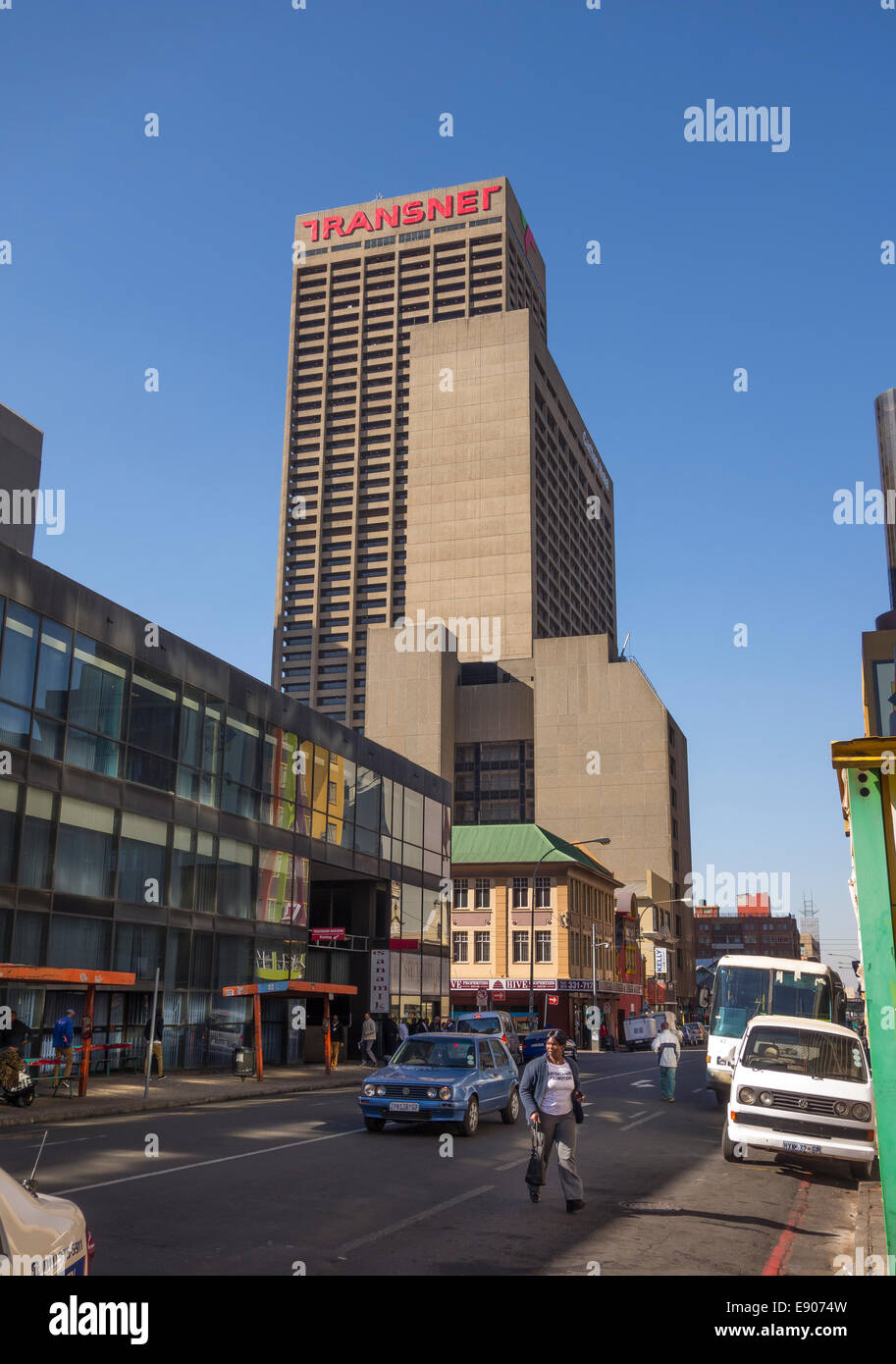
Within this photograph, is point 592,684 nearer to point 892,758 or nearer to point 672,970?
point 672,970

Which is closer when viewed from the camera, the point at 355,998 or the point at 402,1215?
the point at 402,1215

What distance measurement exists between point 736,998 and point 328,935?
52.0ft

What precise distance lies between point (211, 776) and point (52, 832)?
277 inches

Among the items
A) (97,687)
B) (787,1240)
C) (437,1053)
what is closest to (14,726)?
(97,687)

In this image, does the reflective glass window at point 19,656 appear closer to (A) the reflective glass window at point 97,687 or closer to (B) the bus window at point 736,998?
(A) the reflective glass window at point 97,687

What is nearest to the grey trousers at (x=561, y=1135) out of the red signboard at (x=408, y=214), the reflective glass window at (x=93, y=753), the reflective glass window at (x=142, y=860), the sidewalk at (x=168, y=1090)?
the sidewalk at (x=168, y=1090)

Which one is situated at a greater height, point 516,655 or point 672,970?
point 516,655

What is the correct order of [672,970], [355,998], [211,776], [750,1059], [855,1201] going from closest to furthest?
[855,1201], [750,1059], [211,776], [355,998], [672,970]

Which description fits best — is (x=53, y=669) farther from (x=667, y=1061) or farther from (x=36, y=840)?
(x=667, y=1061)

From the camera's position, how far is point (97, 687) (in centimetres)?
2788

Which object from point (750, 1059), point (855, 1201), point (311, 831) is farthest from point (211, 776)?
point (855, 1201)

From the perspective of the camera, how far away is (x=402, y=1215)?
9875 millimetres

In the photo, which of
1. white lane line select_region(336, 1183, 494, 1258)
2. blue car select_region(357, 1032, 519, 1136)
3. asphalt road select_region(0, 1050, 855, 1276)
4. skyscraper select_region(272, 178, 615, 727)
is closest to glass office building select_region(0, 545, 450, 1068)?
asphalt road select_region(0, 1050, 855, 1276)

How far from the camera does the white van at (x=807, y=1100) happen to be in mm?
13273
